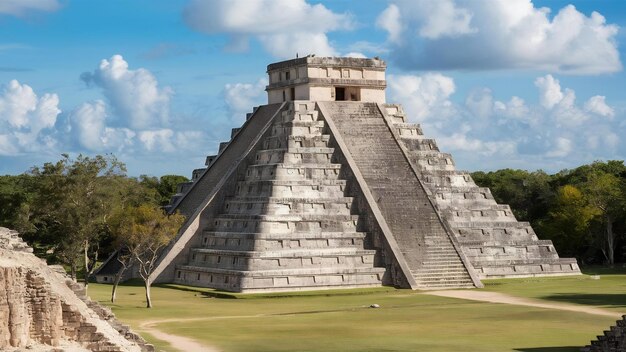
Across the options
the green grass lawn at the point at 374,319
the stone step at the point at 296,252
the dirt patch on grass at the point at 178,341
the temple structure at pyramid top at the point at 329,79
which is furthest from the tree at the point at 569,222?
the dirt patch on grass at the point at 178,341

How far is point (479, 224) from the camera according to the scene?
5894 cm

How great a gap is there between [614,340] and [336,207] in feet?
91.7

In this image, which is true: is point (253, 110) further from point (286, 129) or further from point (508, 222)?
point (508, 222)

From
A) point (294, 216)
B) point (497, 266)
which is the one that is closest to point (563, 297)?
point (497, 266)

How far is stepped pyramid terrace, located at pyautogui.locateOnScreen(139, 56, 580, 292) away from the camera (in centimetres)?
5338

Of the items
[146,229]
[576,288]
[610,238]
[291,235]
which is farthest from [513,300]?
[610,238]

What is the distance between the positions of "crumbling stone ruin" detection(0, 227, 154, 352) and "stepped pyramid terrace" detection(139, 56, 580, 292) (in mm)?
24683

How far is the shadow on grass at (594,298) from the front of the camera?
45925 mm

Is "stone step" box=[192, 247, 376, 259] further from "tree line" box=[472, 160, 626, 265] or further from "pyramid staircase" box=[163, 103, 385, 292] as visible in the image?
"tree line" box=[472, 160, 626, 265]

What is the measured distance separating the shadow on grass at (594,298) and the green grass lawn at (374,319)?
41mm

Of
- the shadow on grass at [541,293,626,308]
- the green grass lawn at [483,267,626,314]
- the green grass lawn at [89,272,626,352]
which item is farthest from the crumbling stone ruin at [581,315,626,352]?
the shadow on grass at [541,293,626,308]

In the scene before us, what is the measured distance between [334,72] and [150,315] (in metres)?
21.9

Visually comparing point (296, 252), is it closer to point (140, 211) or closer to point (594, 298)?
point (140, 211)

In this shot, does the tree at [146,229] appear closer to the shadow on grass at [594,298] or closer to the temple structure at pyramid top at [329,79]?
the temple structure at pyramid top at [329,79]
